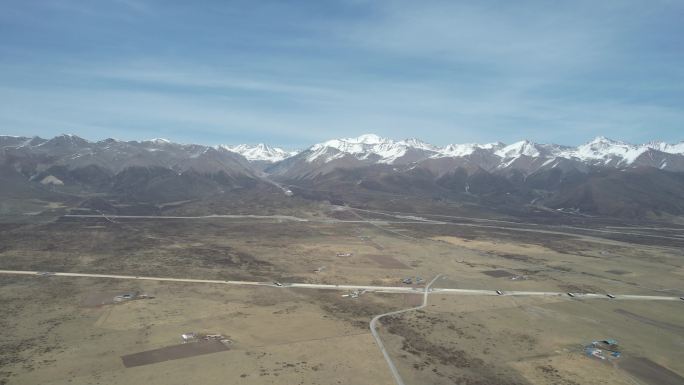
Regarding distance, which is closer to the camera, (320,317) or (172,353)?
(172,353)

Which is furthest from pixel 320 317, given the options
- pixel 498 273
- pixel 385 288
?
pixel 498 273

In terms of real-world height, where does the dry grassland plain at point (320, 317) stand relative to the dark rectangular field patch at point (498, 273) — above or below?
below

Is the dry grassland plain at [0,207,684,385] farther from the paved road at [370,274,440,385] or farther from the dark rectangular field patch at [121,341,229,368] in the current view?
the dark rectangular field patch at [121,341,229,368]

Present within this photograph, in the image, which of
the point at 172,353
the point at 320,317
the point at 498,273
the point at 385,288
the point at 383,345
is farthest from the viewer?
the point at 498,273

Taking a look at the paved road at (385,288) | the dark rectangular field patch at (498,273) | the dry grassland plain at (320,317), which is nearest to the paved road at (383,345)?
the dry grassland plain at (320,317)

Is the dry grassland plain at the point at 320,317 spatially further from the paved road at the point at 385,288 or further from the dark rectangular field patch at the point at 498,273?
the paved road at the point at 385,288

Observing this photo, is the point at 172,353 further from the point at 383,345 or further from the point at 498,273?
the point at 498,273
